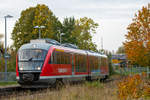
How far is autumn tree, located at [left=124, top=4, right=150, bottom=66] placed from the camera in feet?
110

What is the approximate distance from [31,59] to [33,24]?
34501 mm

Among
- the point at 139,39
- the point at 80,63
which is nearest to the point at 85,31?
the point at 139,39

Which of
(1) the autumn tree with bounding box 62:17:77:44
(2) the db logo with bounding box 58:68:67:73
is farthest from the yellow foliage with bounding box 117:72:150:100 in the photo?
(1) the autumn tree with bounding box 62:17:77:44

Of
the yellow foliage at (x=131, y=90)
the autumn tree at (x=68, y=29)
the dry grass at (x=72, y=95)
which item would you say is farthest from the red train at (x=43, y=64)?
the autumn tree at (x=68, y=29)

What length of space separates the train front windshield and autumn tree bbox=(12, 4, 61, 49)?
31.7 m

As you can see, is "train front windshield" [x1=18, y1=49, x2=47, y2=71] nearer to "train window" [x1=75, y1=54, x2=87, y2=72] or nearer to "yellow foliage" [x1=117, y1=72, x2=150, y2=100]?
"train window" [x1=75, y1=54, x2=87, y2=72]

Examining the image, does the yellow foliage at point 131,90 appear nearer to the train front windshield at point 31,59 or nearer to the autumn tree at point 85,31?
the train front windshield at point 31,59

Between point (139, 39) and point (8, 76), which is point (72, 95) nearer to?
point (8, 76)

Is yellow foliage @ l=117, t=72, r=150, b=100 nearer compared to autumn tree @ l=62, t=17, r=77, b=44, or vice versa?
yellow foliage @ l=117, t=72, r=150, b=100

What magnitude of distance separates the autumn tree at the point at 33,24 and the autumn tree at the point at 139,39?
19349 mm

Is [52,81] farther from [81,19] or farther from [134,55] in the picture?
[81,19]

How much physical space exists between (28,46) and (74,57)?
5.13 m

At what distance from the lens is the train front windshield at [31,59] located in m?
18.5

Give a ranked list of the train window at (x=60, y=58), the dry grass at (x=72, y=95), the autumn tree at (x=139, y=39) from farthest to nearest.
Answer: the autumn tree at (x=139, y=39)
the train window at (x=60, y=58)
the dry grass at (x=72, y=95)
